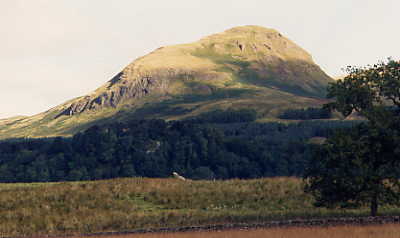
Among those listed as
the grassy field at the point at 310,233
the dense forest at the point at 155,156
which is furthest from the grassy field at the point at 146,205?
the dense forest at the point at 155,156

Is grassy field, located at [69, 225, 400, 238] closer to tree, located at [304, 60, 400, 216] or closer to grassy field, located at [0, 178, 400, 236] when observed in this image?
tree, located at [304, 60, 400, 216]

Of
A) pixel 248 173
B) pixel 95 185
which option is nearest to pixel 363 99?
pixel 95 185

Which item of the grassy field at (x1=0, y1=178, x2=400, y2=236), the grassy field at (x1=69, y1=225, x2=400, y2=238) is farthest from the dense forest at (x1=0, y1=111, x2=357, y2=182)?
the grassy field at (x1=69, y1=225, x2=400, y2=238)

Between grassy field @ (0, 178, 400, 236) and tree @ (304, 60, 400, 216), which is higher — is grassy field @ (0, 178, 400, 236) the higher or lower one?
the lower one

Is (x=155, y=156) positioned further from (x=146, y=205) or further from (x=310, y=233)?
(x=310, y=233)

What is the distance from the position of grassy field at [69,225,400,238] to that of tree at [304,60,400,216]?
620 cm

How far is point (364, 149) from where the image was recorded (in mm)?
33031

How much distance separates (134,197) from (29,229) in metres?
11.6

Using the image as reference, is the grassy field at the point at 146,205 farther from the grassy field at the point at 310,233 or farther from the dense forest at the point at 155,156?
the dense forest at the point at 155,156

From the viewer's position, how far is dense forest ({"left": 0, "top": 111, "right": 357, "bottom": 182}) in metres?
162

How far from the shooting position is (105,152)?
561 ft

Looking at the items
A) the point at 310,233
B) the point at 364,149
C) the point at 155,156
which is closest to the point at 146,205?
the point at 364,149

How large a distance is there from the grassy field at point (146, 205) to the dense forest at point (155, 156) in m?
106

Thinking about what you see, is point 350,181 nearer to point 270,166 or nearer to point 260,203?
point 260,203
